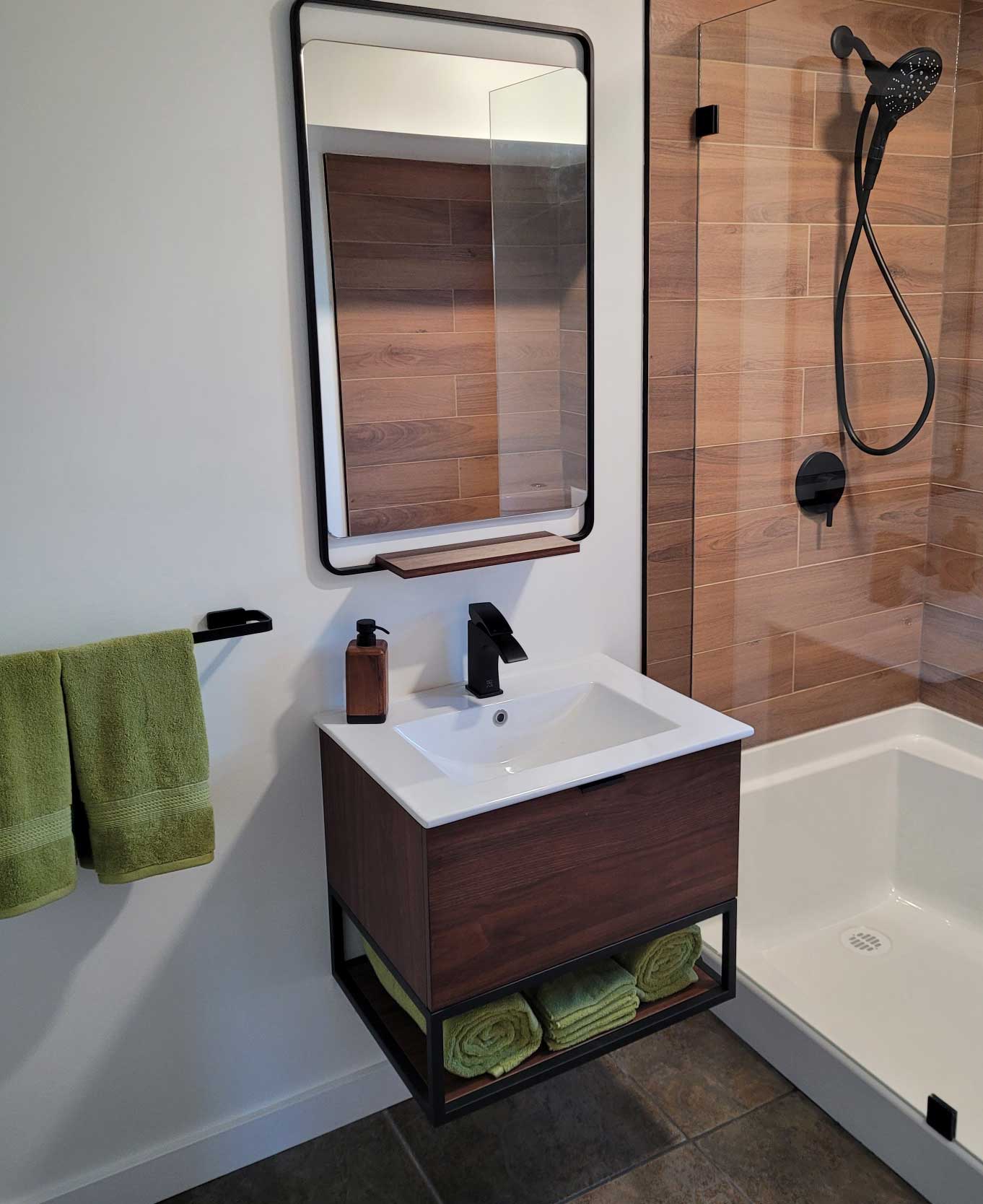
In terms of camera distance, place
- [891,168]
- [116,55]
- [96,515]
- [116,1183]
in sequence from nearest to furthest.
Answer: [116,55]
[96,515]
[116,1183]
[891,168]

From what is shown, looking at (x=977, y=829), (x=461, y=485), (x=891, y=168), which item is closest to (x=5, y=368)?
(x=461, y=485)

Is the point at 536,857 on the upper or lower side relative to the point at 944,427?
lower

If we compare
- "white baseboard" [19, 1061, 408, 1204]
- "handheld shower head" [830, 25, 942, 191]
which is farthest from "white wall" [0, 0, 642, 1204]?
"handheld shower head" [830, 25, 942, 191]

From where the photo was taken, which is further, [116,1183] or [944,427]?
[944,427]

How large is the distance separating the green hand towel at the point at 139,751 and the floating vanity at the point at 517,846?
10.4 inches

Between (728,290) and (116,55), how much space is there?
116cm

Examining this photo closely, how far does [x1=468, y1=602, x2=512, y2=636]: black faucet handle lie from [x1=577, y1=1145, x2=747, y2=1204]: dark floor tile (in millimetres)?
1019

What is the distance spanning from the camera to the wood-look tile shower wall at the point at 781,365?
1978 mm

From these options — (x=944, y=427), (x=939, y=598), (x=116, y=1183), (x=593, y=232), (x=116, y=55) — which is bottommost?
(x=116, y=1183)

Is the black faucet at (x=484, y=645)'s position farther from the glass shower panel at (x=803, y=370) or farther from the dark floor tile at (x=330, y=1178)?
the dark floor tile at (x=330, y=1178)

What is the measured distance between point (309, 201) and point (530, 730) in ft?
3.21

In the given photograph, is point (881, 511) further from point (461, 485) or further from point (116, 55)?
point (116, 55)

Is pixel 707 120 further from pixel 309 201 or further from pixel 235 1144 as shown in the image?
pixel 235 1144

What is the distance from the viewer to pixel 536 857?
63.6 inches
